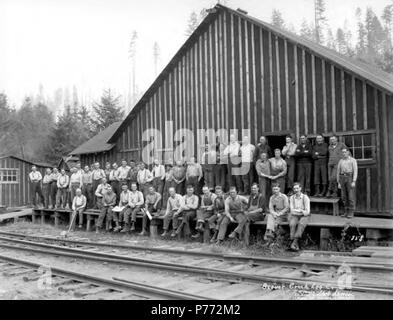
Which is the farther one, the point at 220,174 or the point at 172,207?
the point at 220,174

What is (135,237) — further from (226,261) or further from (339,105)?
(339,105)

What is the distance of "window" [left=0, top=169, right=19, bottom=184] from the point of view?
27.2 m

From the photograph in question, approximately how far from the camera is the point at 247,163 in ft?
45.0

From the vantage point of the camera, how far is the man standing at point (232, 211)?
11861mm

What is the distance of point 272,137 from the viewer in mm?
14820

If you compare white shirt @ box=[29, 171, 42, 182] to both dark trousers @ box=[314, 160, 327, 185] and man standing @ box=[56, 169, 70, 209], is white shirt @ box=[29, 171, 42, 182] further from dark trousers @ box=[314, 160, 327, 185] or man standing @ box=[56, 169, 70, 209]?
dark trousers @ box=[314, 160, 327, 185]

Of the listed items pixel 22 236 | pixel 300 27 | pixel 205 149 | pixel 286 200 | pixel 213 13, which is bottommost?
pixel 22 236

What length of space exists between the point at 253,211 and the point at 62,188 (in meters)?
10.9

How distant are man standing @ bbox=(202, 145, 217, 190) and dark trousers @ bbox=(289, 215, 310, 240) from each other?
4281 mm

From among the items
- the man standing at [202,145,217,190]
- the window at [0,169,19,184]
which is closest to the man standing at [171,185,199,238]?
the man standing at [202,145,217,190]

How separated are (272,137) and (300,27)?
1310 inches

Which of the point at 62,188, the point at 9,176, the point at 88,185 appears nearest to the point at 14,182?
the point at 9,176

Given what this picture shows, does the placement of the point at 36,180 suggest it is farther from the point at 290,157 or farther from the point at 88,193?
the point at 290,157
